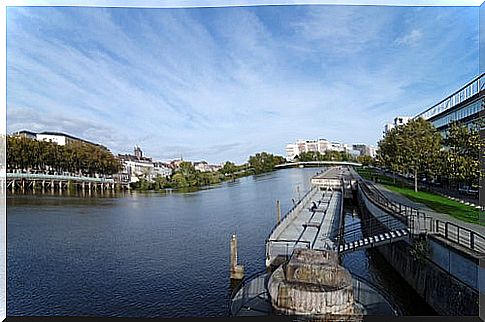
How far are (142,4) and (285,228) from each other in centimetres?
333

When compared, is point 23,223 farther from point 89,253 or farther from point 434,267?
point 434,267

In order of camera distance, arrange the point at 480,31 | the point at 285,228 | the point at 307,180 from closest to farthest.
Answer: the point at 480,31 → the point at 285,228 → the point at 307,180

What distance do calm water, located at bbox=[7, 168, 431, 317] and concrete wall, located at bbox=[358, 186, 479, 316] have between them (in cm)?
16

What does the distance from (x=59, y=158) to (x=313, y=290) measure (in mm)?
7581

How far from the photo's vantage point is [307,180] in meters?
9.84

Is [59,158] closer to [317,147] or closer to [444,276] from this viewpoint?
[317,147]

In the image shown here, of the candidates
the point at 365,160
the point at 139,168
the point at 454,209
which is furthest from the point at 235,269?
the point at 365,160

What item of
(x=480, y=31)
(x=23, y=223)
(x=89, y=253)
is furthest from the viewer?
(x=23, y=223)

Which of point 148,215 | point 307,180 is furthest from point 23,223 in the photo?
point 307,180

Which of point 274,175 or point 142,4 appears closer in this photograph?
point 142,4

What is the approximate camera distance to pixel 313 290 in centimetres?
186

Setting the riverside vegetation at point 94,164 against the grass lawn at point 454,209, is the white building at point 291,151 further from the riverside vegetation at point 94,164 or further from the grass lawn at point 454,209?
the grass lawn at point 454,209

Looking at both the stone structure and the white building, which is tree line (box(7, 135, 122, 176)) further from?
the stone structure

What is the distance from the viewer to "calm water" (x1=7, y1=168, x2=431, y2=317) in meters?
3.84
